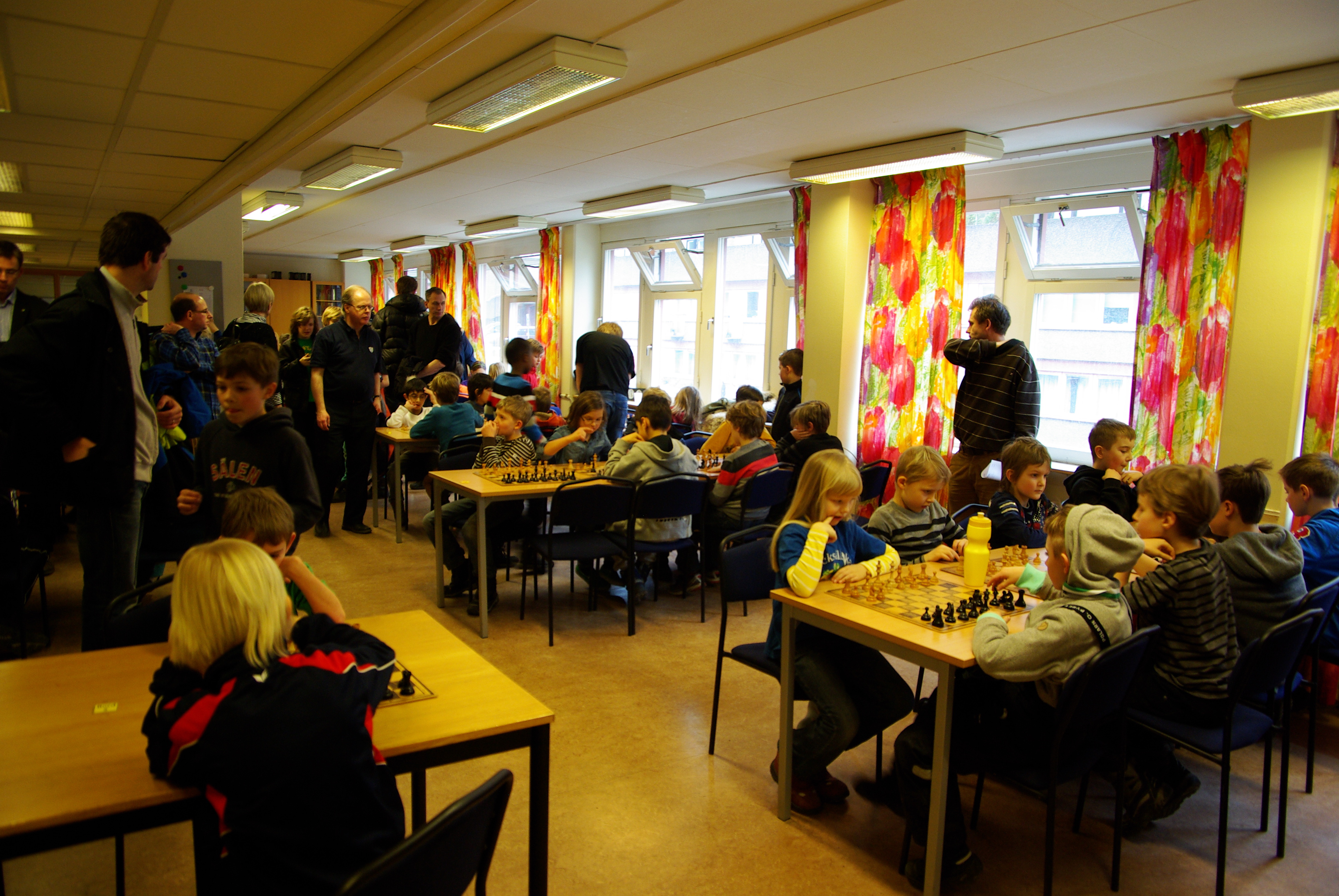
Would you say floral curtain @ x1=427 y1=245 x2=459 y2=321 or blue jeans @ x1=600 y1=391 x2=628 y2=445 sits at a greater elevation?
floral curtain @ x1=427 y1=245 x2=459 y2=321

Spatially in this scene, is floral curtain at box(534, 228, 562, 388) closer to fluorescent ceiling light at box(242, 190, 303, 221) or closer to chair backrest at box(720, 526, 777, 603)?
fluorescent ceiling light at box(242, 190, 303, 221)

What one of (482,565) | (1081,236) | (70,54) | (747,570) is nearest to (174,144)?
(70,54)

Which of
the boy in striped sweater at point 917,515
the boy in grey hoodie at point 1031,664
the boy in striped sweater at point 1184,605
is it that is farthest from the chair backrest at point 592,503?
the boy in striped sweater at point 1184,605

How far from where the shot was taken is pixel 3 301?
3.92 meters

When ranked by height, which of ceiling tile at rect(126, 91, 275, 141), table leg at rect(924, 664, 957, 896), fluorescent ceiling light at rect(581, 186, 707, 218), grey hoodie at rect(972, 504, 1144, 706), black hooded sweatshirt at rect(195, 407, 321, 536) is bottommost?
table leg at rect(924, 664, 957, 896)

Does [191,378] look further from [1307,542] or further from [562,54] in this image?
[1307,542]

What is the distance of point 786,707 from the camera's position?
259 centimetres

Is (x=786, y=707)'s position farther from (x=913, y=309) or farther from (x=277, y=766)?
(x=913, y=309)

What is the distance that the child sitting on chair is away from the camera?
331cm

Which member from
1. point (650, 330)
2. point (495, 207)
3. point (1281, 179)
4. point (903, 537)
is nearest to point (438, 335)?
point (495, 207)

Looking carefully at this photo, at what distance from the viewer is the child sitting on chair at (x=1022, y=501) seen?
3.31 metres

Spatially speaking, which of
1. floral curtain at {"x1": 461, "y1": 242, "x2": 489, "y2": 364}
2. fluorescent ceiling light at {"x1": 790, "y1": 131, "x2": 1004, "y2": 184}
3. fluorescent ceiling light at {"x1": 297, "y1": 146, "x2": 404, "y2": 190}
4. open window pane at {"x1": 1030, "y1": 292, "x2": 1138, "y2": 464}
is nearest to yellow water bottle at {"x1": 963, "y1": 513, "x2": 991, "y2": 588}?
fluorescent ceiling light at {"x1": 790, "y1": 131, "x2": 1004, "y2": 184}

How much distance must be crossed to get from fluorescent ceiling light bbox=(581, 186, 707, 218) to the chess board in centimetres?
490

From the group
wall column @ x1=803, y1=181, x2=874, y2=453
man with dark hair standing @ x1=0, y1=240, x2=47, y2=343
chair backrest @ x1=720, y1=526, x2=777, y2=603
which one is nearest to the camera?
chair backrest @ x1=720, y1=526, x2=777, y2=603
